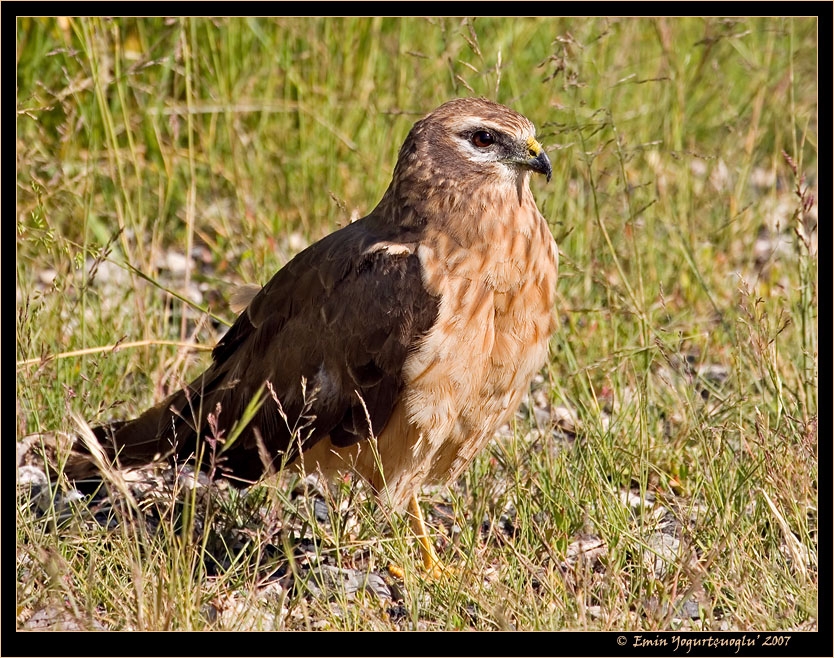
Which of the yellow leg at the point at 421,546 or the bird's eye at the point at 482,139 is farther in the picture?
the bird's eye at the point at 482,139

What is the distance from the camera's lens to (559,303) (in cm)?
586

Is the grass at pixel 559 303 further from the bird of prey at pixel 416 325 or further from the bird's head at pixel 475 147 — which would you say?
the bird's head at pixel 475 147

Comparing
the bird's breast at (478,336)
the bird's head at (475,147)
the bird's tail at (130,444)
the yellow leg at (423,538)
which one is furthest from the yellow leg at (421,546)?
the bird's head at (475,147)

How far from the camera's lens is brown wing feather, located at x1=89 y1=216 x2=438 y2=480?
4.23m

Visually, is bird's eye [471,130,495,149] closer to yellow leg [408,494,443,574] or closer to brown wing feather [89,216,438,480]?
brown wing feather [89,216,438,480]

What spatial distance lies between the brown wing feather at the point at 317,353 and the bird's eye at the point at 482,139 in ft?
1.40

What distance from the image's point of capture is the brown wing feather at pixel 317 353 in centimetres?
423

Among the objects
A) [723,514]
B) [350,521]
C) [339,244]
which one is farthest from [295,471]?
[723,514]

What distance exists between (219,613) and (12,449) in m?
1.02

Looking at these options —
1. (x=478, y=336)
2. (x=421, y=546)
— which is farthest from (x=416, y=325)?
(x=421, y=546)

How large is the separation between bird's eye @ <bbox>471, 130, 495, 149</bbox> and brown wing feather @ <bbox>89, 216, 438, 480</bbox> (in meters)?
0.43

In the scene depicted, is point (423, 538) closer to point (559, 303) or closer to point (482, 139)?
point (482, 139)

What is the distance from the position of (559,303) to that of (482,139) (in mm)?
1640

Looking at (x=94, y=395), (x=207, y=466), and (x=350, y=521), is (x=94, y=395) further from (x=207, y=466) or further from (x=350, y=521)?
(x=350, y=521)
